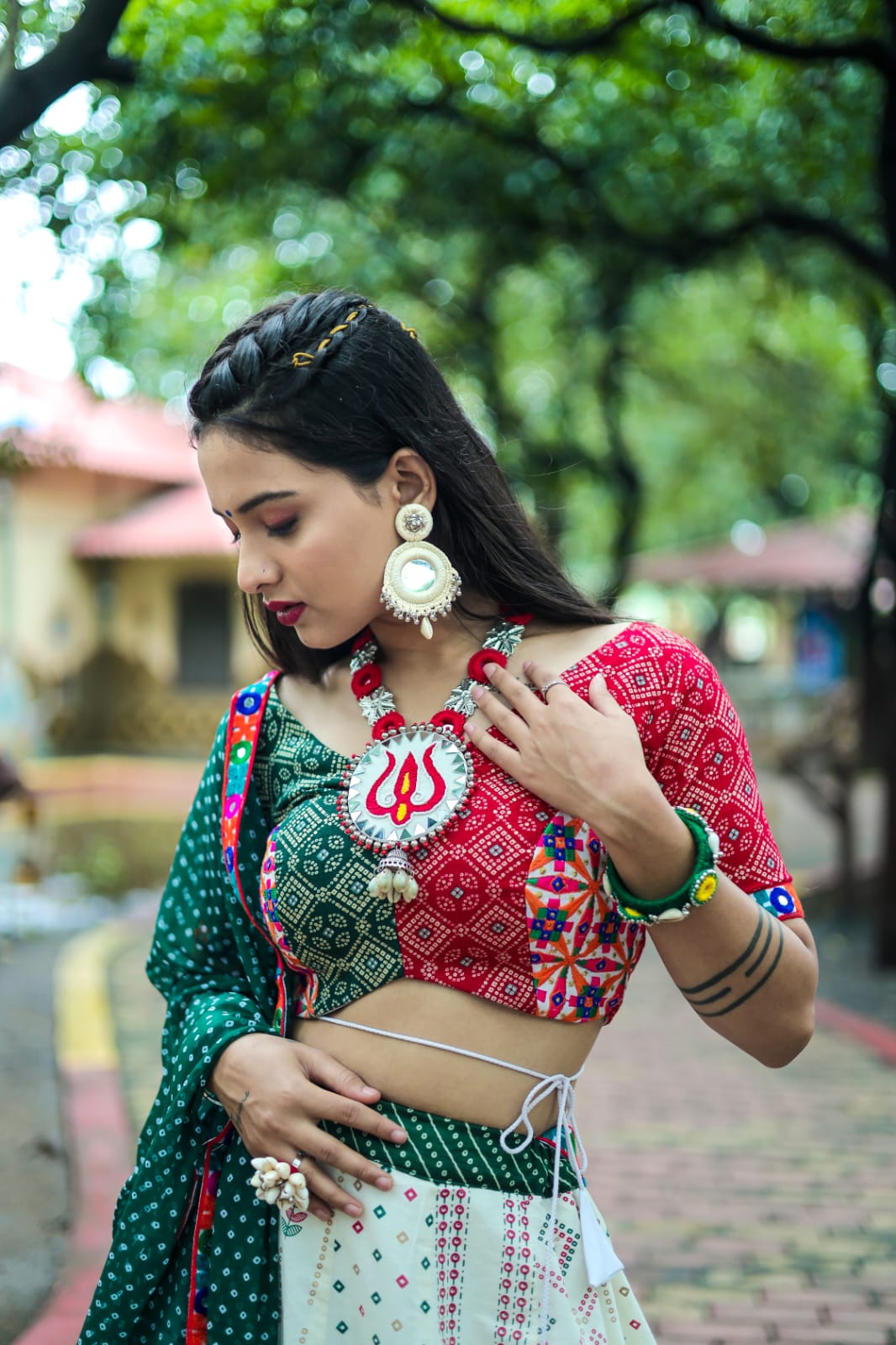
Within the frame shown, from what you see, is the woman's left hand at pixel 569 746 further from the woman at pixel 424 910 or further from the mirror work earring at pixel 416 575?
the mirror work earring at pixel 416 575

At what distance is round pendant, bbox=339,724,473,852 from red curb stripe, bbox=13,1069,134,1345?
7.57 ft

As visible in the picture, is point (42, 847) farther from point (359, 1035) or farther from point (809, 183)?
point (359, 1035)

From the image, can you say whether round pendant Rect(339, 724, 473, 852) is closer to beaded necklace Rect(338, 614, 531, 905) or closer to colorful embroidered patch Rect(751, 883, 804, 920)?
beaded necklace Rect(338, 614, 531, 905)

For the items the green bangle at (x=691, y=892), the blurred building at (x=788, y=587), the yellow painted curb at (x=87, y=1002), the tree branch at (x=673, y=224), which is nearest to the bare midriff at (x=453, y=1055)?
the green bangle at (x=691, y=892)

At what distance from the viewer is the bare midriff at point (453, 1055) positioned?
159 centimetres

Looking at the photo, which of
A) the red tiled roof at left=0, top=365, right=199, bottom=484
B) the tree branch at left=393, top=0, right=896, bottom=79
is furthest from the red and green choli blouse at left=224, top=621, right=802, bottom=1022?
the red tiled roof at left=0, top=365, right=199, bottom=484

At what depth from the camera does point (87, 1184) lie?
424cm

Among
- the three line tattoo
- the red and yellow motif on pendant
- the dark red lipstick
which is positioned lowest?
the three line tattoo

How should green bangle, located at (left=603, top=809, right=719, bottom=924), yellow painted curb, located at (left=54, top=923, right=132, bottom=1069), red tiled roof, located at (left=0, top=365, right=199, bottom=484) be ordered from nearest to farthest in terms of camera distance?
green bangle, located at (left=603, top=809, right=719, bottom=924), yellow painted curb, located at (left=54, top=923, right=132, bottom=1069), red tiled roof, located at (left=0, top=365, right=199, bottom=484)

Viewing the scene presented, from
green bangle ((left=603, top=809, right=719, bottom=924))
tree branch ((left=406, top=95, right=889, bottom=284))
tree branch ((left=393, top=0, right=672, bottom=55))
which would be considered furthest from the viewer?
tree branch ((left=406, top=95, right=889, bottom=284))

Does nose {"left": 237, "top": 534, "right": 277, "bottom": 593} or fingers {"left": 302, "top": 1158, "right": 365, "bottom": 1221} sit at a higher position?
nose {"left": 237, "top": 534, "right": 277, "bottom": 593}

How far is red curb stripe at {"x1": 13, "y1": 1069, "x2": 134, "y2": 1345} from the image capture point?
3.31 metres

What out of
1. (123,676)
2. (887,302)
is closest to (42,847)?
(123,676)

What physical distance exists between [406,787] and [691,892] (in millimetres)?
402
